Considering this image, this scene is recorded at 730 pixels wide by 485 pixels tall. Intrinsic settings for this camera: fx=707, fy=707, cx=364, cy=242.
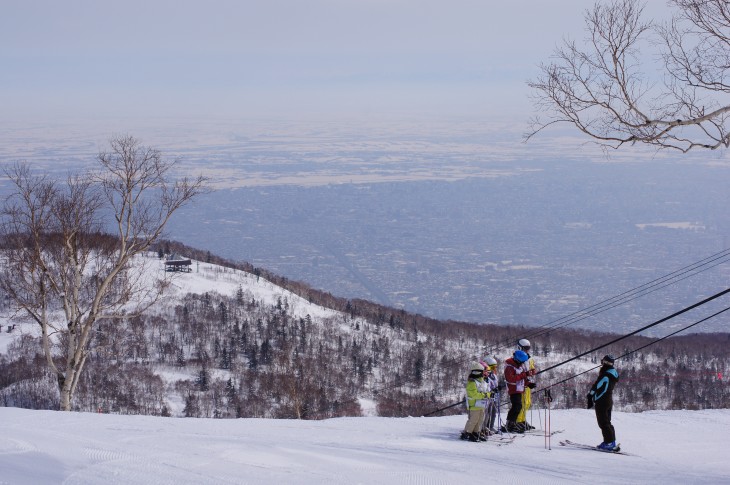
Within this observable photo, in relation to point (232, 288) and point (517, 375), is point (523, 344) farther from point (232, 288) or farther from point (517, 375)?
point (232, 288)

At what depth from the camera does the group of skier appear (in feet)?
37.8

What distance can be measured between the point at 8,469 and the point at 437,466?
552cm

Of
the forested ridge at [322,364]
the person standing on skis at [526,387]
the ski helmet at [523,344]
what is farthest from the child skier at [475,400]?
the forested ridge at [322,364]

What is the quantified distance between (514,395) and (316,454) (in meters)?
4.03

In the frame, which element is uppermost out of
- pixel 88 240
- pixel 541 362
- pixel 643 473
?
pixel 88 240

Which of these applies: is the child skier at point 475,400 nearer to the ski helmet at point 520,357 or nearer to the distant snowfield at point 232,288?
the ski helmet at point 520,357

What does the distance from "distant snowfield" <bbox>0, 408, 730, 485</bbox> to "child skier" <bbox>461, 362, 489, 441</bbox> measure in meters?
0.31

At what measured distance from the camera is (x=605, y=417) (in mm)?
11461

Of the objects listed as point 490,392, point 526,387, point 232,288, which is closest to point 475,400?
point 490,392

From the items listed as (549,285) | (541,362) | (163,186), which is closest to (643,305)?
(549,285)

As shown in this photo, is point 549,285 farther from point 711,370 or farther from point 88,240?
point 88,240

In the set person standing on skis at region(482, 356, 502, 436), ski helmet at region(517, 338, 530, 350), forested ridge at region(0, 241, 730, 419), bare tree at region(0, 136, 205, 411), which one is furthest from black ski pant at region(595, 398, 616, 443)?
forested ridge at region(0, 241, 730, 419)

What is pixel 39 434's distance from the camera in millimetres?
10766

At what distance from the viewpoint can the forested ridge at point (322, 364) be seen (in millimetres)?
69625
